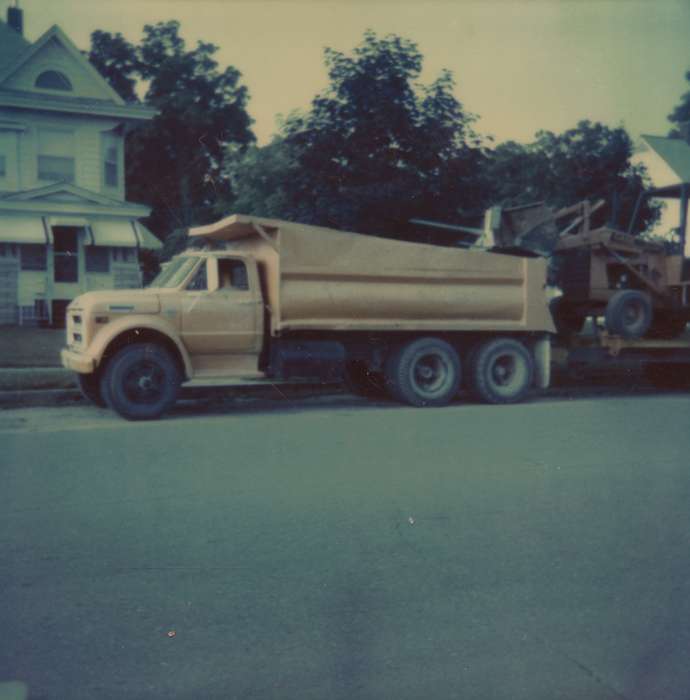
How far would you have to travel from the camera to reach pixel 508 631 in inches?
154

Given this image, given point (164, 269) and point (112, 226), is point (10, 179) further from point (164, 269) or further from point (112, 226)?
point (164, 269)

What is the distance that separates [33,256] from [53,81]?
3373 millimetres

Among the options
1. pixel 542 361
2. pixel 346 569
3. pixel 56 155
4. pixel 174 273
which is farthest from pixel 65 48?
pixel 346 569

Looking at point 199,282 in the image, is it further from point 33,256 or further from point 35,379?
point 33,256

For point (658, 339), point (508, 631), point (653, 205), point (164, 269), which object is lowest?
point (508, 631)

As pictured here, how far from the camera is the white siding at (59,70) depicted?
14.4 m

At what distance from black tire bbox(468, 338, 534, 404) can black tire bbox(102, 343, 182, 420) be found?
14.0 feet

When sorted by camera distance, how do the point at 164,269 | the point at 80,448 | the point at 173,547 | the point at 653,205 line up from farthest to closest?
the point at 653,205, the point at 164,269, the point at 80,448, the point at 173,547

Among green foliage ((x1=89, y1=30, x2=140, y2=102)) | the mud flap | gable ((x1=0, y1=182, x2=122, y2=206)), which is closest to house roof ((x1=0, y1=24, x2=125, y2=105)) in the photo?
green foliage ((x1=89, y1=30, x2=140, y2=102))

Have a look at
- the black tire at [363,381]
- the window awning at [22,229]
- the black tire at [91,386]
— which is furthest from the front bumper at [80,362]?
the window awning at [22,229]

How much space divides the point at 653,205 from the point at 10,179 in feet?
39.1

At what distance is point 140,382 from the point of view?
10688 millimetres

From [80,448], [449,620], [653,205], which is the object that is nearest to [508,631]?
[449,620]

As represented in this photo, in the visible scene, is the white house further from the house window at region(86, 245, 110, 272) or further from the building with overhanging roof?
the building with overhanging roof
